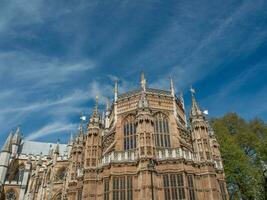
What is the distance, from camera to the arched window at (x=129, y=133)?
27.2 meters

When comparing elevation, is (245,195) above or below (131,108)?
below

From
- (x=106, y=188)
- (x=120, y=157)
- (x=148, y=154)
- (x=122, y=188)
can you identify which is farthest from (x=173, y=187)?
(x=106, y=188)

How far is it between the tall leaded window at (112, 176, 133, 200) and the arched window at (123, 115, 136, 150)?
394 cm

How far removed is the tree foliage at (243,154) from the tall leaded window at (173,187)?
31.2ft

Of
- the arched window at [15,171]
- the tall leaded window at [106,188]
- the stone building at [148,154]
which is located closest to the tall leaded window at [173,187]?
the stone building at [148,154]

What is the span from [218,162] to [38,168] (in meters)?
35.3

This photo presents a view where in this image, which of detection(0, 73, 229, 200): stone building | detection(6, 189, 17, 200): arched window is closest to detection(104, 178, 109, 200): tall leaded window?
detection(0, 73, 229, 200): stone building

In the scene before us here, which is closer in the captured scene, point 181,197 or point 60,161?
point 181,197

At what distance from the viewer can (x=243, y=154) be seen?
29750 mm

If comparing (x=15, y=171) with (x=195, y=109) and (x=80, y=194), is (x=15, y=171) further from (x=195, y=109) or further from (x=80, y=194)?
(x=195, y=109)

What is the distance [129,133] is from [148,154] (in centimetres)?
481

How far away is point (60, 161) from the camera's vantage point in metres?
47.4

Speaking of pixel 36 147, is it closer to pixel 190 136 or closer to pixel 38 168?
pixel 38 168

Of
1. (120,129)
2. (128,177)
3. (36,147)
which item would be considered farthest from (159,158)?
(36,147)
